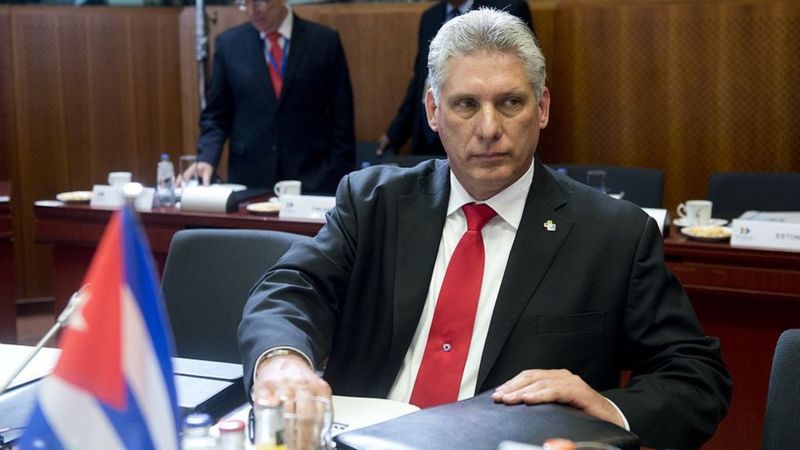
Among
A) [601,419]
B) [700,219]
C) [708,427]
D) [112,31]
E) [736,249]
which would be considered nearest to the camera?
[601,419]

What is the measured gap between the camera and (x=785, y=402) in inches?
69.6

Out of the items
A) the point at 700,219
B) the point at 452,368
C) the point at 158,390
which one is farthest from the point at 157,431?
the point at 700,219

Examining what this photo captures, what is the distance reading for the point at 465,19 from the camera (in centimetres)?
195

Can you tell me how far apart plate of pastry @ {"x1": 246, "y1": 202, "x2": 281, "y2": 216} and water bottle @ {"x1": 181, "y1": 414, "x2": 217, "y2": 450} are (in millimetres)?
2419

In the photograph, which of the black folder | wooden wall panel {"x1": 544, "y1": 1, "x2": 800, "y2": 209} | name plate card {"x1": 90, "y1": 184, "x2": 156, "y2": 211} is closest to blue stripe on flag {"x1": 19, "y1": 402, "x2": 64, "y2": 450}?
the black folder

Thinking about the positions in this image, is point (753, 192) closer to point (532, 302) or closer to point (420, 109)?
point (420, 109)

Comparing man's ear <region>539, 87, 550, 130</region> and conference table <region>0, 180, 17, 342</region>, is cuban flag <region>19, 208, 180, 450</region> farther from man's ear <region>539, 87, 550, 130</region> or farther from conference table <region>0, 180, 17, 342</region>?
conference table <region>0, 180, 17, 342</region>

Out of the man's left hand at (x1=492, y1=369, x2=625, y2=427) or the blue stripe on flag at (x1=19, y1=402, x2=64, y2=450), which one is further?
the man's left hand at (x1=492, y1=369, x2=625, y2=427)

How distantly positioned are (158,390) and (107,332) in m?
0.08

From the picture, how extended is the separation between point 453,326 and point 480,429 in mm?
564

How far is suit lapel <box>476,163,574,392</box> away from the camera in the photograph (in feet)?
6.28

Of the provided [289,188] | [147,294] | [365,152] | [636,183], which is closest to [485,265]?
[147,294]

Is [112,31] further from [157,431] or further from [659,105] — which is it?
[157,431]

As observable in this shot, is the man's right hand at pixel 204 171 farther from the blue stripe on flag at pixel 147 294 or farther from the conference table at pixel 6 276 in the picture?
the blue stripe on flag at pixel 147 294
